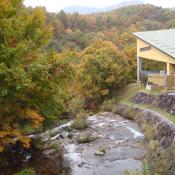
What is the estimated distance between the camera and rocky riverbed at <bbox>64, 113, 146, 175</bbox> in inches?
760

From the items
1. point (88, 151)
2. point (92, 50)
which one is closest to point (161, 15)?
point (92, 50)

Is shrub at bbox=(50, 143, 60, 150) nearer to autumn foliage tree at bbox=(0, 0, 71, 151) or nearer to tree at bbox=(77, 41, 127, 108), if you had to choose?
autumn foliage tree at bbox=(0, 0, 71, 151)

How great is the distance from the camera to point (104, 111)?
3466 centimetres

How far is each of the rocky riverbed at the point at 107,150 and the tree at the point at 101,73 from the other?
7.74 m

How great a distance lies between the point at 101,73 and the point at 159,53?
20.7ft

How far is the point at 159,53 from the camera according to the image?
32.3 meters

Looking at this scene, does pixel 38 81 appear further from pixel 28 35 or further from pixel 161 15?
pixel 161 15

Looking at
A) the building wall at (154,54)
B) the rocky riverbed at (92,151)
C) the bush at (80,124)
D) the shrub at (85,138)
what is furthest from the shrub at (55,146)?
the building wall at (154,54)

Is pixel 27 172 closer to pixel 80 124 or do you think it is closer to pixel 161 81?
pixel 80 124

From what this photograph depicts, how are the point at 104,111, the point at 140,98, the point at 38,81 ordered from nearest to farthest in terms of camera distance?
the point at 38,81 → the point at 140,98 → the point at 104,111

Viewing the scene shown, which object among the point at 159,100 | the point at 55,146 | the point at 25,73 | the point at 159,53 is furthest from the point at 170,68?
the point at 25,73

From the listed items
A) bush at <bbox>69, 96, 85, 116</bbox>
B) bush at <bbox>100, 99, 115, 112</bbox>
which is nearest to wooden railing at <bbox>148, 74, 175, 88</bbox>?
bush at <bbox>100, 99, 115, 112</bbox>

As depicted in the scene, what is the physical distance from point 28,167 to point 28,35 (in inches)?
258

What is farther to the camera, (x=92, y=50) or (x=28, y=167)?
(x=92, y=50)
